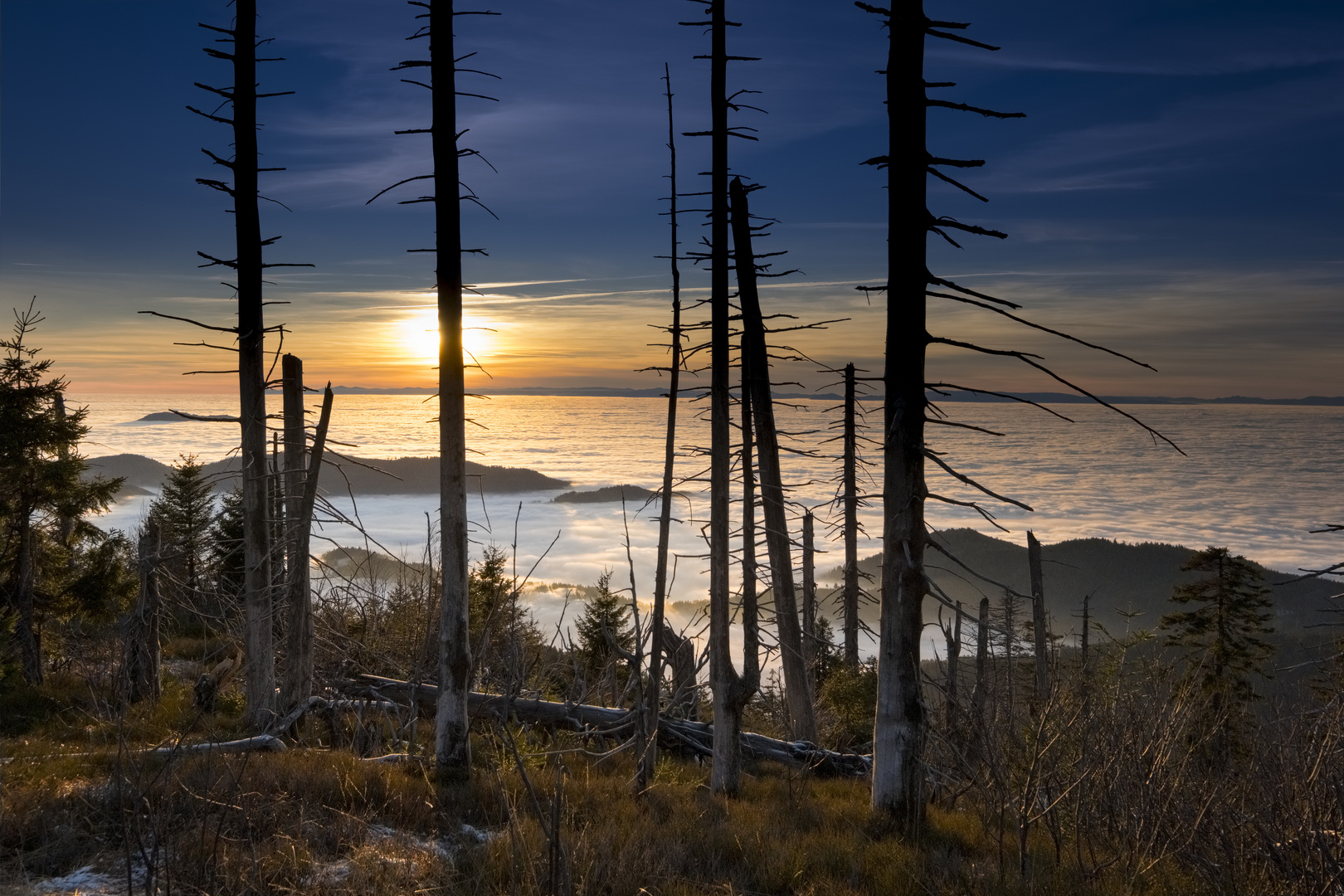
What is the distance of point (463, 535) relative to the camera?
30.1 ft

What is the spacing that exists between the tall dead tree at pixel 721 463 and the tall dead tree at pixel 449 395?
3.03 metres

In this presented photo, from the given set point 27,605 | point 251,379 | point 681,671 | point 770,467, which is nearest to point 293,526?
point 251,379

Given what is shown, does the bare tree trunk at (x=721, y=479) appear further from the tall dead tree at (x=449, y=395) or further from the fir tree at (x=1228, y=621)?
the fir tree at (x=1228, y=621)

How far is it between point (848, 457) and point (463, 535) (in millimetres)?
15244

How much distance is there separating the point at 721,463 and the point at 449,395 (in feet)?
12.6

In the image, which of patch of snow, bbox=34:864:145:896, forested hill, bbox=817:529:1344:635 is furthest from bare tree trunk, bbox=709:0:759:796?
forested hill, bbox=817:529:1344:635

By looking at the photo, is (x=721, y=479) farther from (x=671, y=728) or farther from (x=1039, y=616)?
(x=1039, y=616)

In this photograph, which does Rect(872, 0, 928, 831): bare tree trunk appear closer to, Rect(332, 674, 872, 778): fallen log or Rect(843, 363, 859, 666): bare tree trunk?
Rect(332, 674, 872, 778): fallen log

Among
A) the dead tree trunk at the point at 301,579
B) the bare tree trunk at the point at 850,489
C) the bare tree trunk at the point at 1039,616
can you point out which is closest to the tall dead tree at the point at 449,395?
the dead tree trunk at the point at 301,579

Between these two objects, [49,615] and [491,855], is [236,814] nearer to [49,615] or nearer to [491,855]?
[491,855]

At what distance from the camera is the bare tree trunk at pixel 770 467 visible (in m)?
13.4

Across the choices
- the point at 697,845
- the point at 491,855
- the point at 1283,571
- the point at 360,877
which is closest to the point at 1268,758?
the point at 697,845

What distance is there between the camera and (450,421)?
30.1 feet

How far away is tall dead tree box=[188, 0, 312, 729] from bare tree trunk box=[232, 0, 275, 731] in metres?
0.01
